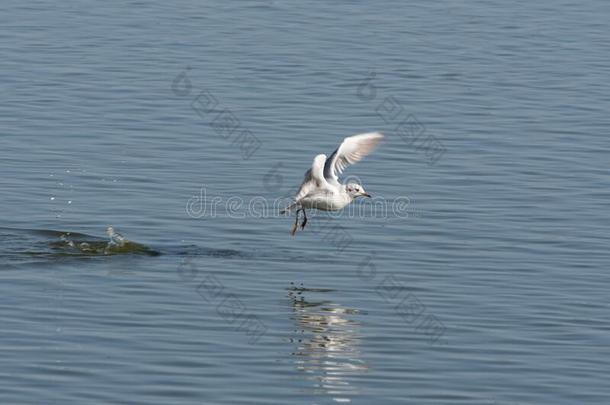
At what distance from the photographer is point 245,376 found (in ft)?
→ 54.1

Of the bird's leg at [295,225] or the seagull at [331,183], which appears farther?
the bird's leg at [295,225]

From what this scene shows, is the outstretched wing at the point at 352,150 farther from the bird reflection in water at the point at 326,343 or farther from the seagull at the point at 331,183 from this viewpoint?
the bird reflection in water at the point at 326,343

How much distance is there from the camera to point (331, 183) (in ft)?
71.7

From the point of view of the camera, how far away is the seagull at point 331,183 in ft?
70.5

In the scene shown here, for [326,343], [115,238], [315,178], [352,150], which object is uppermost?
[352,150]

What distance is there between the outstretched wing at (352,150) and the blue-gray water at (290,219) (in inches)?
50.2

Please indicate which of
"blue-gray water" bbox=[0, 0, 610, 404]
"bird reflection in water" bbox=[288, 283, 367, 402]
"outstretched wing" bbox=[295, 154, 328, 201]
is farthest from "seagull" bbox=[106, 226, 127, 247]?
"bird reflection in water" bbox=[288, 283, 367, 402]

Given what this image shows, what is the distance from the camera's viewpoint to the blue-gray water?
55.3 ft

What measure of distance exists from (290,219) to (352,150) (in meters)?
2.38

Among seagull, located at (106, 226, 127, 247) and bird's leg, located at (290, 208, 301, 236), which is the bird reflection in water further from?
seagull, located at (106, 226, 127, 247)

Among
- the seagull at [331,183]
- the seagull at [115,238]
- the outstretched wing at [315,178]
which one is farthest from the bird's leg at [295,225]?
the seagull at [115,238]

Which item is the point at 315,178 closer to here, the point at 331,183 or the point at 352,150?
the point at 331,183

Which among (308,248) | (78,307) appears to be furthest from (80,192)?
(78,307)

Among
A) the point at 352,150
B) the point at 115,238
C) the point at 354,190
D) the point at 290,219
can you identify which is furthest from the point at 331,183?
the point at 115,238
